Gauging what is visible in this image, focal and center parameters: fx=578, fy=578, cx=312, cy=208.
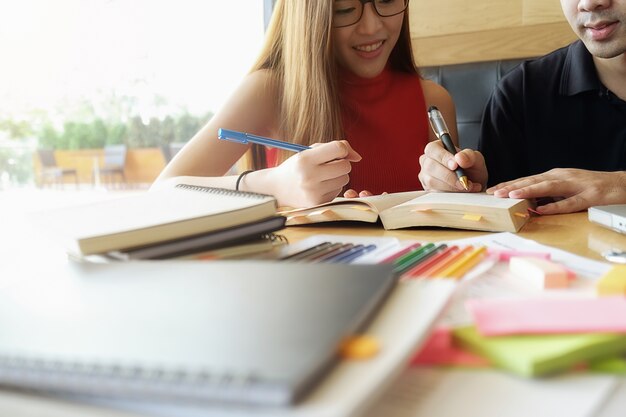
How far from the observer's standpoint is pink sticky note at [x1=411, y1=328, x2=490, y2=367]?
360 millimetres

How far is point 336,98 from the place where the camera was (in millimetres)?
1406

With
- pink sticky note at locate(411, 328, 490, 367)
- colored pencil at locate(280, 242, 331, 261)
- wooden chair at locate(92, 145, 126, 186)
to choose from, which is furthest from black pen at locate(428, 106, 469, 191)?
wooden chair at locate(92, 145, 126, 186)

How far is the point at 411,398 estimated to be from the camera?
327 millimetres

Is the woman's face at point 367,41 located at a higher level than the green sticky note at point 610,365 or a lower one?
higher

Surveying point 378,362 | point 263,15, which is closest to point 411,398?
point 378,362

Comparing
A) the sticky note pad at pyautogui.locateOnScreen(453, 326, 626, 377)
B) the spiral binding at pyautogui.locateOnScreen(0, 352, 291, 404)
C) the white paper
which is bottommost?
the white paper

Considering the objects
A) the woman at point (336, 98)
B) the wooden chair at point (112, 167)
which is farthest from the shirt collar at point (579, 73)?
the wooden chair at point (112, 167)

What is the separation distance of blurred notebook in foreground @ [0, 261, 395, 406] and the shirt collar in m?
1.22

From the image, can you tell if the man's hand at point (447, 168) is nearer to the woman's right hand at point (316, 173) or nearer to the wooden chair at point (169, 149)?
the woman's right hand at point (316, 173)

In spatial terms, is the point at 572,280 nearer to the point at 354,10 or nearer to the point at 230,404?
the point at 230,404

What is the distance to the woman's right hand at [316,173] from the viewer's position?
2.99 ft

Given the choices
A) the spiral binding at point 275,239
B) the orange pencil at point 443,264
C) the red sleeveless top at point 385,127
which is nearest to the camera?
the orange pencil at point 443,264

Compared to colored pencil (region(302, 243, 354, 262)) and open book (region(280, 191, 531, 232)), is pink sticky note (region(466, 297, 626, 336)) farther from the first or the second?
open book (region(280, 191, 531, 232))

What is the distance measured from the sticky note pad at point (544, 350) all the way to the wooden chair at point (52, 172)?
4531 millimetres
